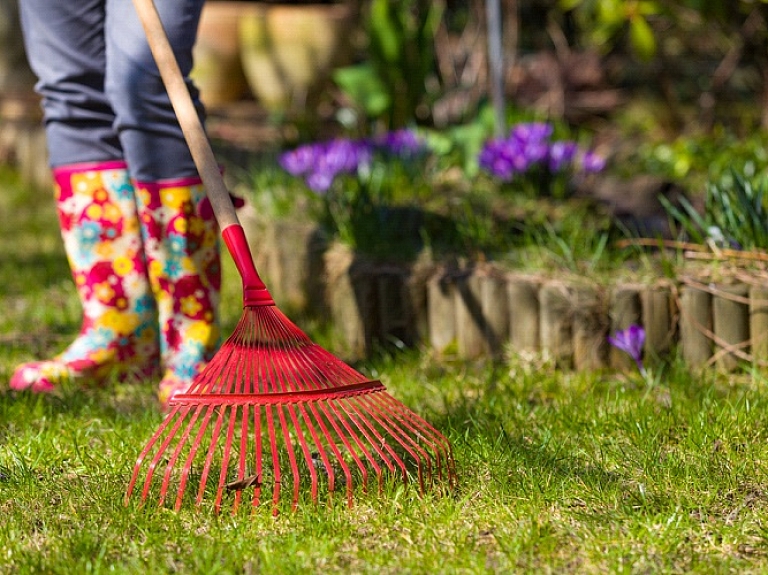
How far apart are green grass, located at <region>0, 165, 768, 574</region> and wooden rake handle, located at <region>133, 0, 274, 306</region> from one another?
394mm

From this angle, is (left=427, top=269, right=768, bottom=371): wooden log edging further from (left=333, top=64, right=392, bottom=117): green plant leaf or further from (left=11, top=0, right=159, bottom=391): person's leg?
(left=333, top=64, right=392, bottom=117): green plant leaf

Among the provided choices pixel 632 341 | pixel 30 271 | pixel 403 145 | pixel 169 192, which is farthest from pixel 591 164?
pixel 30 271

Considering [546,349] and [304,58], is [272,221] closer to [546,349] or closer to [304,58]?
[546,349]

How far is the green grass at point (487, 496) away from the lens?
155 centimetres

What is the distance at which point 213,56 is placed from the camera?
18.3 ft

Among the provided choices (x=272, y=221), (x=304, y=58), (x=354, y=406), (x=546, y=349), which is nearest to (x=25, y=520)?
(x=354, y=406)

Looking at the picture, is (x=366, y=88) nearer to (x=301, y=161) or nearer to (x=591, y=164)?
(x=301, y=161)

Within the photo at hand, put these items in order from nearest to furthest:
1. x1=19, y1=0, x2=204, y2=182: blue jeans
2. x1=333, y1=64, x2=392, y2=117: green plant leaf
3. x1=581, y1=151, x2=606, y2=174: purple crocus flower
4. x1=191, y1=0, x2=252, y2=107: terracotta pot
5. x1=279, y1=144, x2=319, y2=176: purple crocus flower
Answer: x1=19, y1=0, x2=204, y2=182: blue jeans, x1=581, y1=151, x2=606, y2=174: purple crocus flower, x1=279, y1=144, x2=319, y2=176: purple crocus flower, x1=333, y1=64, x2=392, y2=117: green plant leaf, x1=191, y1=0, x2=252, y2=107: terracotta pot

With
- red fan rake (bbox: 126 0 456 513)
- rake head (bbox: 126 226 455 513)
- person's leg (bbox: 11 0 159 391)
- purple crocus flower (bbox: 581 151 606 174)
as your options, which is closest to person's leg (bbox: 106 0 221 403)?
person's leg (bbox: 11 0 159 391)

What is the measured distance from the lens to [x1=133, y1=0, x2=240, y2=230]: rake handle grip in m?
1.92

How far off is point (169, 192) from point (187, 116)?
32 centimetres

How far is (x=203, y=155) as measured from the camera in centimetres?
195

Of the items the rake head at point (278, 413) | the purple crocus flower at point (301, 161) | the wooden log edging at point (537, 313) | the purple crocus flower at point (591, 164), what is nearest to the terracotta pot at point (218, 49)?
the purple crocus flower at point (301, 161)

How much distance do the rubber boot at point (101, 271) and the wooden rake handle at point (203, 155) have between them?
43cm
